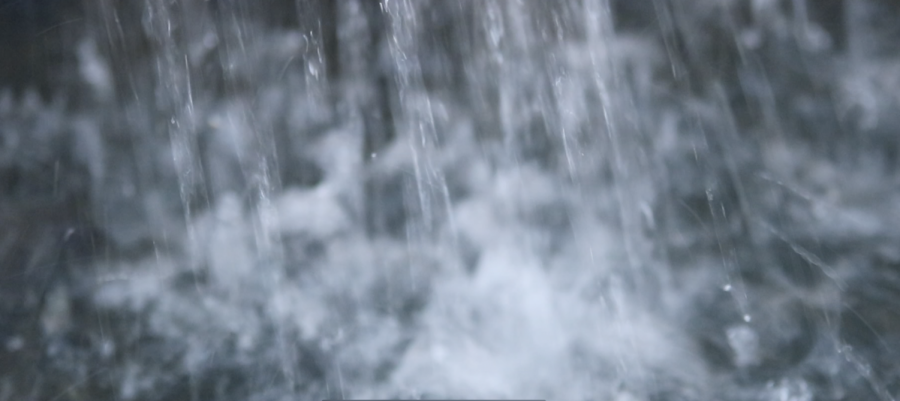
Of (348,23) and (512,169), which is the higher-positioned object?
(348,23)

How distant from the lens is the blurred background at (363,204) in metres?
2.98

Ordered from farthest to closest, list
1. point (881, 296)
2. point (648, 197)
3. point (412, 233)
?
point (412, 233) < point (648, 197) < point (881, 296)

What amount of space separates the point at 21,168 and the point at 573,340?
2.13 m

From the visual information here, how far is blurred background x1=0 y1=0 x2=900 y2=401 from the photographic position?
2.98 m

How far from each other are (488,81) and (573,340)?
0.99 meters

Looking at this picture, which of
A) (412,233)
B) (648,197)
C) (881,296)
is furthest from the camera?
(412,233)

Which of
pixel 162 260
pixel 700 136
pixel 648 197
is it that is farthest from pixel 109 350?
pixel 700 136

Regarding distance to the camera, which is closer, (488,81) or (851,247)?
(851,247)

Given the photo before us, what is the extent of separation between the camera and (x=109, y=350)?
310cm

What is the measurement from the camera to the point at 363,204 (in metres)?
3.19

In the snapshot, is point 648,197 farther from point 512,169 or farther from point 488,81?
point 488,81

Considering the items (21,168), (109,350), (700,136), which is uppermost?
(21,168)

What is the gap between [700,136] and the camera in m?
2.94

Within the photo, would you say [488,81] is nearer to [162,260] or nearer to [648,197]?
[648,197]
